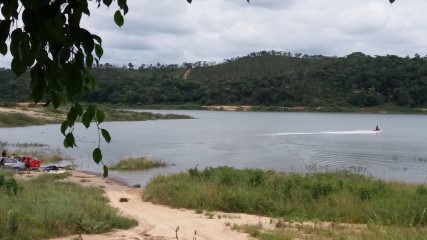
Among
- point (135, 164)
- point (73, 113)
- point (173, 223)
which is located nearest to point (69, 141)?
point (73, 113)

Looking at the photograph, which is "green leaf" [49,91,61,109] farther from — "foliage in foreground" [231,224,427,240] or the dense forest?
the dense forest

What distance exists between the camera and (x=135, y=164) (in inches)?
1430

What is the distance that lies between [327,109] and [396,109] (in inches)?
676

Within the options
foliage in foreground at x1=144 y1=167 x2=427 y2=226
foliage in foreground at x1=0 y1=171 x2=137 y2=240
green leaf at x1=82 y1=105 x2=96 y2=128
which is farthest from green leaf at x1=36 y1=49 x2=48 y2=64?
foliage in foreground at x1=144 y1=167 x2=427 y2=226

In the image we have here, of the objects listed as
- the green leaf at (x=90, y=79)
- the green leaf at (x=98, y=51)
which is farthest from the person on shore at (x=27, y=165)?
the green leaf at (x=98, y=51)

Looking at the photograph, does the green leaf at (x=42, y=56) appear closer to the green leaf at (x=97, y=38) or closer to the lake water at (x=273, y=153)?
the green leaf at (x=97, y=38)

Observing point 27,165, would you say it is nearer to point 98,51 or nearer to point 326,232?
point 326,232

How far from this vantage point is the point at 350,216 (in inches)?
597

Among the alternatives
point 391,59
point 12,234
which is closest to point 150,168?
point 12,234

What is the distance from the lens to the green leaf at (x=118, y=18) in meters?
2.12

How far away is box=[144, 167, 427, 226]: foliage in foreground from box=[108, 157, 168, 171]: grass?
15.4 meters

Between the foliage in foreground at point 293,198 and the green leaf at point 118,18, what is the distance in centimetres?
1231

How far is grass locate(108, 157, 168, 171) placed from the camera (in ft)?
117

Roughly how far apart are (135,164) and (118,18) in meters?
34.8
